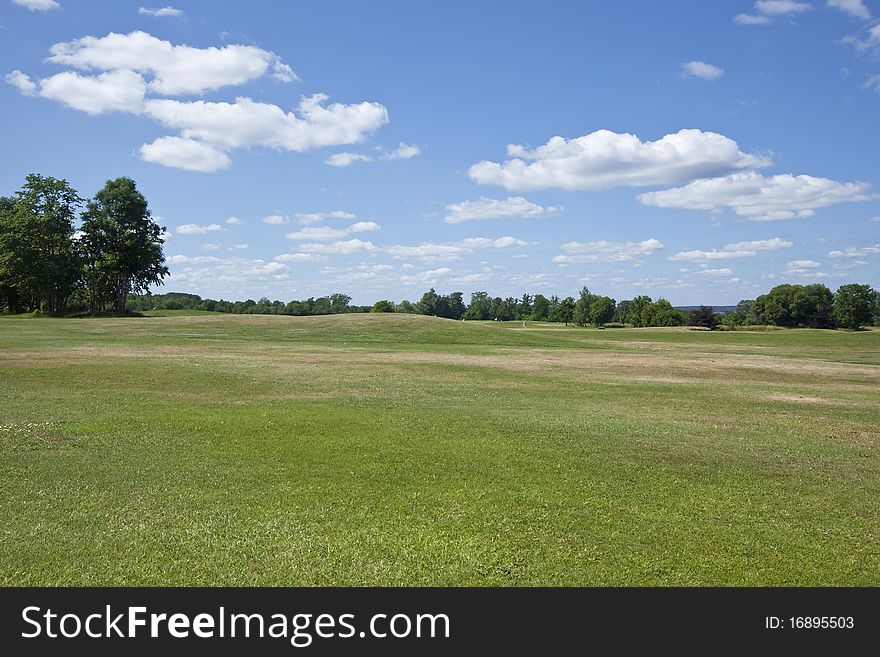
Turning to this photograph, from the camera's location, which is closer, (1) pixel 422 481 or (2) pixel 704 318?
(1) pixel 422 481

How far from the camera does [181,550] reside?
327 inches

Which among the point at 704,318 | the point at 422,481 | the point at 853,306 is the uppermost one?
the point at 853,306

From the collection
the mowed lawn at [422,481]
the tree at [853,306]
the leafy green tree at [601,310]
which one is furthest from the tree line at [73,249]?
→ the tree at [853,306]

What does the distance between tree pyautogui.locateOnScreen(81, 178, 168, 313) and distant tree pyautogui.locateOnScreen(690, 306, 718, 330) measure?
338 ft

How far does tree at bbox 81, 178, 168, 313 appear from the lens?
88.5 m

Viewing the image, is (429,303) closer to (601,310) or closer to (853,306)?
(601,310)

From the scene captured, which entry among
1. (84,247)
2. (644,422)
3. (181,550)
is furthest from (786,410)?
(84,247)

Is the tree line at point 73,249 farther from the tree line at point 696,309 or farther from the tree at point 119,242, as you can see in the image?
the tree line at point 696,309

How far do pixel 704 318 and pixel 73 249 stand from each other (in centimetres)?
11480

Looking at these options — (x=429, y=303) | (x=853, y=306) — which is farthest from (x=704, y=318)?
(x=429, y=303)

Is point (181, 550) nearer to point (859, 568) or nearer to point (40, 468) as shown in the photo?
point (40, 468)

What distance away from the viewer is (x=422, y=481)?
11891 mm
